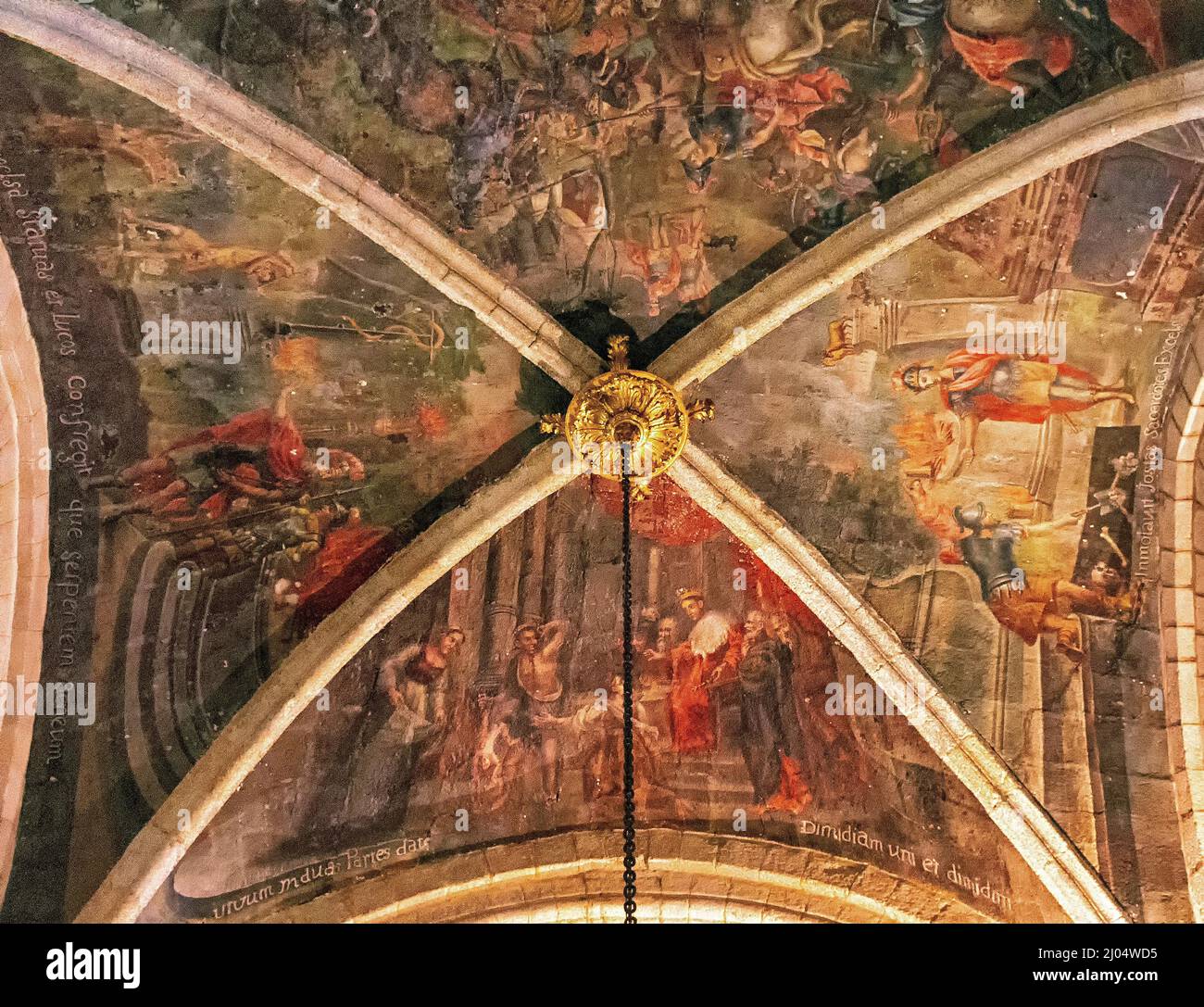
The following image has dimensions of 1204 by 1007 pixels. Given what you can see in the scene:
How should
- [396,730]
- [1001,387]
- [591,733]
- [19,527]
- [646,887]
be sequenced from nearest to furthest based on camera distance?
[19,527], [1001,387], [396,730], [646,887], [591,733]

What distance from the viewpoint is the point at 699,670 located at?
9375 mm

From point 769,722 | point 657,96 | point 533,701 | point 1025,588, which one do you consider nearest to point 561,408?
point 657,96

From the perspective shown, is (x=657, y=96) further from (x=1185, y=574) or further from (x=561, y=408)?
(x=1185, y=574)

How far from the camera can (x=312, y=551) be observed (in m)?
8.70

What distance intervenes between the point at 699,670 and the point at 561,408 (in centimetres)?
200

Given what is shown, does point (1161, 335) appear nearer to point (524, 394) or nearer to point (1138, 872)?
point (1138, 872)

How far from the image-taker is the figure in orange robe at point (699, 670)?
9.27m

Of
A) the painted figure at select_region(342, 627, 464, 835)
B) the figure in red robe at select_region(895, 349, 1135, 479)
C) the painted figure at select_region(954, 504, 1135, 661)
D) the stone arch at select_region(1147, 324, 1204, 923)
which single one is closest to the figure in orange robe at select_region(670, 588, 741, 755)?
the painted figure at select_region(342, 627, 464, 835)

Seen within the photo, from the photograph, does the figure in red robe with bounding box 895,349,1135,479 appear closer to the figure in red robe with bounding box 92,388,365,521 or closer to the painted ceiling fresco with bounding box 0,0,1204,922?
the painted ceiling fresco with bounding box 0,0,1204,922

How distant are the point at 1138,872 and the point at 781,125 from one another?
15.0ft

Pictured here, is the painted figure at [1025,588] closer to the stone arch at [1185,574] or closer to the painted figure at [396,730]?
the stone arch at [1185,574]

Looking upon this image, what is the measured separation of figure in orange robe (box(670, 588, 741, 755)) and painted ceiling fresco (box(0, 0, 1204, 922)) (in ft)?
0.08

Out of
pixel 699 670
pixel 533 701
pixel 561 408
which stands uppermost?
pixel 561 408

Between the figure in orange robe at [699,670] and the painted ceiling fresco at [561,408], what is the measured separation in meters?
0.02
